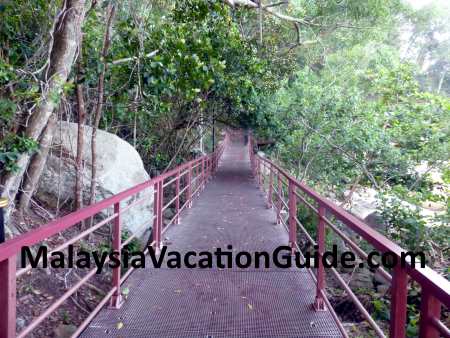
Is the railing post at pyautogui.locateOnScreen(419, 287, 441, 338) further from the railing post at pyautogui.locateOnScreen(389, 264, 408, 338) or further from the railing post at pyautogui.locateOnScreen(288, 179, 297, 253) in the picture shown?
the railing post at pyautogui.locateOnScreen(288, 179, 297, 253)

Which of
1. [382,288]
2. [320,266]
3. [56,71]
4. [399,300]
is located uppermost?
[56,71]

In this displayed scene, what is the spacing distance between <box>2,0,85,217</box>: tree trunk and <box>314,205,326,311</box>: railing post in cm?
314

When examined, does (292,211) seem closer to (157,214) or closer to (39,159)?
(157,214)

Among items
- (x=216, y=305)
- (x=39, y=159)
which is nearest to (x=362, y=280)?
(x=216, y=305)

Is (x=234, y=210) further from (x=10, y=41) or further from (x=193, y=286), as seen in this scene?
(x=10, y=41)

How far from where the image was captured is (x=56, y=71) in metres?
4.55

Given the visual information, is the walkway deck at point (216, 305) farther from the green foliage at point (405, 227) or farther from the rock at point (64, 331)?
the green foliage at point (405, 227)

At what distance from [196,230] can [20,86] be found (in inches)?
122

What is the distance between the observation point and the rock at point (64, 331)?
13.2 feet

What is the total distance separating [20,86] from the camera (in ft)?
15.5

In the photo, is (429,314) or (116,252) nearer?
(429,314)

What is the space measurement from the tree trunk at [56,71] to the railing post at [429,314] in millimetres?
4066

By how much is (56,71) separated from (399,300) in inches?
170

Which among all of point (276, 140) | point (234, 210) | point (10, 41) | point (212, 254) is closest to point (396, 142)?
point (276, 140)
